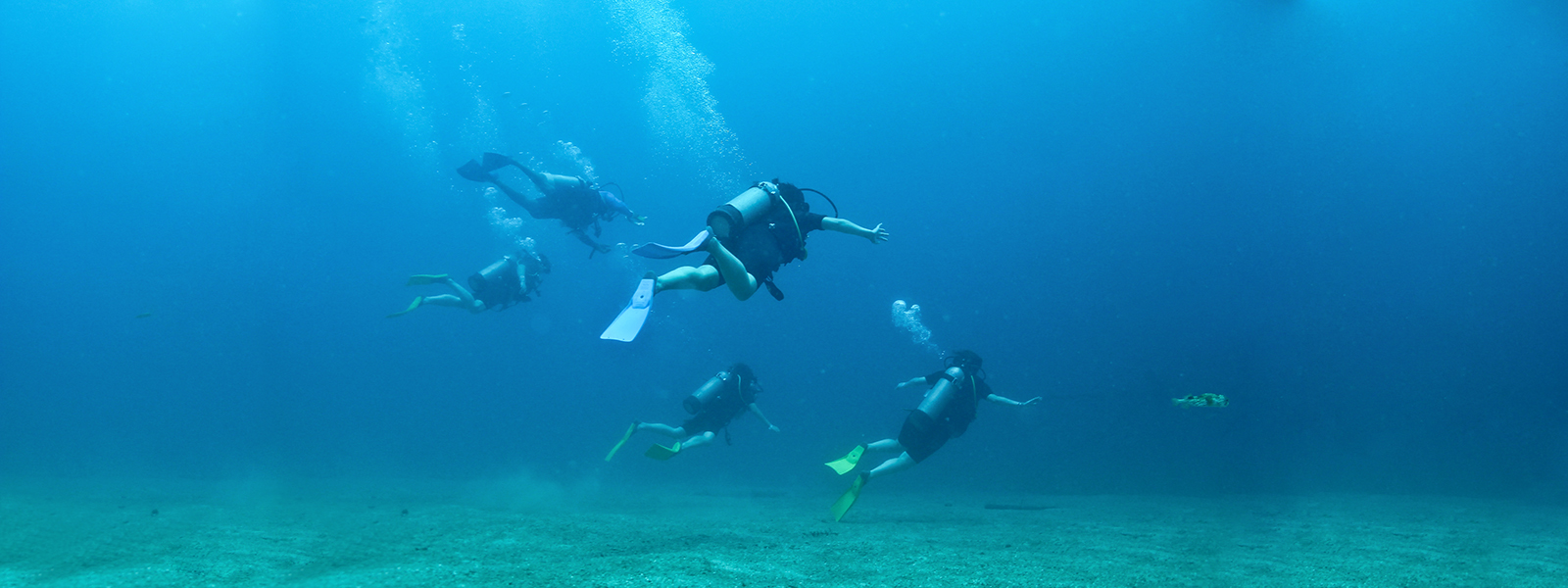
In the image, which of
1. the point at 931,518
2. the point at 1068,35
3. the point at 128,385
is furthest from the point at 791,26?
the point at 128,385

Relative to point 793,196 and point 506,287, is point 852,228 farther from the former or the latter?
point 506,287

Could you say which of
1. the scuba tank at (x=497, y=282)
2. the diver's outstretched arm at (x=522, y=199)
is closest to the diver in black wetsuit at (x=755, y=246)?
the diver's outstretched arm at (x=522, y=199)

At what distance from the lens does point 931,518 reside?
854 cm

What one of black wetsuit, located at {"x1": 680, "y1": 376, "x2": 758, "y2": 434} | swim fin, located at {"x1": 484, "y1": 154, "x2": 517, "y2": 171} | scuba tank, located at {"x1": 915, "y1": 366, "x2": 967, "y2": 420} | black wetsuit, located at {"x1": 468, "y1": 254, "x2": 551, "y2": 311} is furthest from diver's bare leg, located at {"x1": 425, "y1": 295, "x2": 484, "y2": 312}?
scuba tank, located at {"x1": 915, "y1": 366, "x2": 967, "y2": 420}

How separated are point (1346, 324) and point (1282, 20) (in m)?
17.1

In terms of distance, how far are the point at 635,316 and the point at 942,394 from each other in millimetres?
5409

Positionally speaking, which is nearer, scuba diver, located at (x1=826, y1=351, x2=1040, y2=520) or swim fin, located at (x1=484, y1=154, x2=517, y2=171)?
scuba diver, located at (x1=826, y1=351, x2=1040, y2=520)

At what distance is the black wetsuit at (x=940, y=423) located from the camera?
321 inches

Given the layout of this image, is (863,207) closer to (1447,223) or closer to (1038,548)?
(1447,223)

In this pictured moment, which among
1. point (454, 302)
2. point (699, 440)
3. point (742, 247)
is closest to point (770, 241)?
point (742, 247)

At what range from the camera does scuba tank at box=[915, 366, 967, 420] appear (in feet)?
26.9

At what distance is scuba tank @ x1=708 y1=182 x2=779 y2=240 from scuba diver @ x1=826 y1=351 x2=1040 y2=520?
4.04m

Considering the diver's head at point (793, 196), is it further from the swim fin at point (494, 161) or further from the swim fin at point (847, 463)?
the swim fin at point (494, 161)

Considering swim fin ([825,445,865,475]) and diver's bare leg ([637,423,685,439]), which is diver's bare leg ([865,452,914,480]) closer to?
swim fin ([825,445,865,475])
